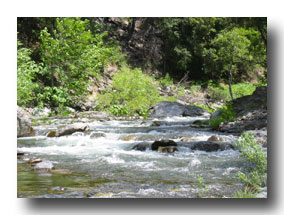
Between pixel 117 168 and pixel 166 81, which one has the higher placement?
pixel 166 81

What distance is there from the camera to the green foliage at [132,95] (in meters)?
6.97

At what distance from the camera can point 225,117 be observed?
720 cm

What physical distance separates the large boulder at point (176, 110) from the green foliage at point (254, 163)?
5104mm

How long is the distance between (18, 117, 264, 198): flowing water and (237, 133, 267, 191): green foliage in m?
0.15

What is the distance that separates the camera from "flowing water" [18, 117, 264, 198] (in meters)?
3.43

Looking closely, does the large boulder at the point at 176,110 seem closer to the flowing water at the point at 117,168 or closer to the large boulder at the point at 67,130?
the flowing water at the point at 117,168

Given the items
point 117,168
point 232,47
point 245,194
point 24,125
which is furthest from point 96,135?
point 245,194

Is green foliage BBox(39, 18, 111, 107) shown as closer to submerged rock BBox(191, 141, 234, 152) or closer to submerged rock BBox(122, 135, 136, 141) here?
submerged rock BBox(122, 135, 136, 141)

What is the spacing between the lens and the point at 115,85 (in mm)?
7637

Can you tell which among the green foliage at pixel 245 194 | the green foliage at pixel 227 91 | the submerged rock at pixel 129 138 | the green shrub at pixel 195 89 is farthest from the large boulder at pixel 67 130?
the green shrub at pixel 195 89

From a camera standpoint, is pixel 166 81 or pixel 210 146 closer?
pixel 210 146

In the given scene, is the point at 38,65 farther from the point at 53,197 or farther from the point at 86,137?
the point at 53,197

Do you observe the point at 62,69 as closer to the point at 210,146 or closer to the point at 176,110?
the point at 210,146

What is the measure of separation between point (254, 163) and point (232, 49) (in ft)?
9.32
